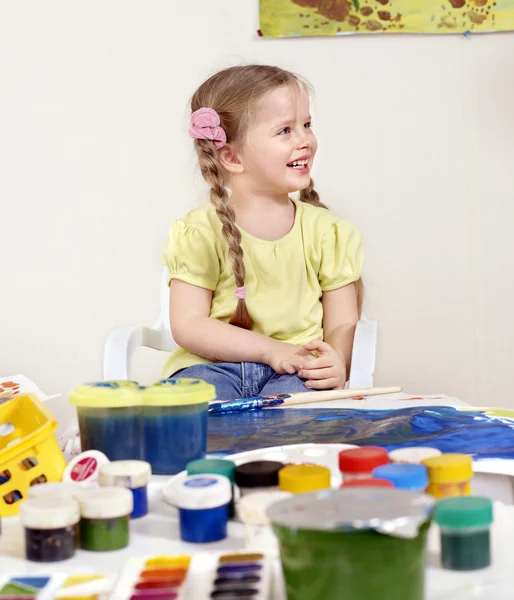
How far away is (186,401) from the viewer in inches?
25.2

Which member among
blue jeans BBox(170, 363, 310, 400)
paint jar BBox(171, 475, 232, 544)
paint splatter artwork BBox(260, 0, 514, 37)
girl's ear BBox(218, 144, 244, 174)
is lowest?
blue jeans BBox(170, 363, 310, 400)

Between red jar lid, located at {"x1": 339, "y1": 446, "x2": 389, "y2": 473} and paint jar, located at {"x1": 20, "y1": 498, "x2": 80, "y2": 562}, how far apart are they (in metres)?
0.17

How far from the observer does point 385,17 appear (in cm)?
191

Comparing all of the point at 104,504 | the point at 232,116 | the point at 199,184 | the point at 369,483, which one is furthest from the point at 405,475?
the point at 199,184

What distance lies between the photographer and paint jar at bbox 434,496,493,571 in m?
0.43

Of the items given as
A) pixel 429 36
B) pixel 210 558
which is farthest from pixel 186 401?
pixel 429 36

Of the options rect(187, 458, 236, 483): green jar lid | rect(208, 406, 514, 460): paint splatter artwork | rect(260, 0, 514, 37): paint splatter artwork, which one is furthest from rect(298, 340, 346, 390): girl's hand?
rect(260, 0, 514, 37): paint splatter artwork

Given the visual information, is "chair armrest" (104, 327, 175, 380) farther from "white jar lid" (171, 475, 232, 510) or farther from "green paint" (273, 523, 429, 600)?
"green paint" (273, 523, 429, 600)

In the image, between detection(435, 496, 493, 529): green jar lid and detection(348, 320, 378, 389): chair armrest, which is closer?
detection(435, 496, 493, 529): green jar lid

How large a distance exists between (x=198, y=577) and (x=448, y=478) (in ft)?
0.55

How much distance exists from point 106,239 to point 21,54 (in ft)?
1.54

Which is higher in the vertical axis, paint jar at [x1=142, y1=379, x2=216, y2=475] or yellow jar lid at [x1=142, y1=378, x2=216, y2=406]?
yellow jar lid at [x1=142, y1=378, x2=216, y2=406]

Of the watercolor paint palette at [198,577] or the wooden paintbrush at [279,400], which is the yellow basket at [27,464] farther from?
the wooden paintbrush at [279,400]

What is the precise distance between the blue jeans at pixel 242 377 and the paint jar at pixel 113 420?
0.58 metres
